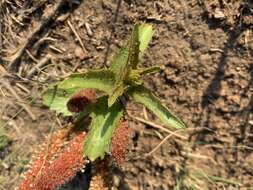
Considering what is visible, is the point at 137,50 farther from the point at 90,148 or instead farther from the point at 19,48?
the point at 19,48

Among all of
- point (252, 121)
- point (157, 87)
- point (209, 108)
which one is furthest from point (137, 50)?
point (252, 121)

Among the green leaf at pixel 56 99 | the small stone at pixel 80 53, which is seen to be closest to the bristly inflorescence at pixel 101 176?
the green leaf at pixel 56 99

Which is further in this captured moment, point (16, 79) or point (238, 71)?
point (16, 79)

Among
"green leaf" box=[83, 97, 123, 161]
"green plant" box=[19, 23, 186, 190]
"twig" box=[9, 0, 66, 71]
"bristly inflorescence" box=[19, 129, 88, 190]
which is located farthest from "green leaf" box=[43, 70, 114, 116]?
"twig" box=[9, 0, 66, 71]

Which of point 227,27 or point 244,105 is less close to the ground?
point 227,27

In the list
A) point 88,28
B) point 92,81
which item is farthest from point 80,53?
point 92,81

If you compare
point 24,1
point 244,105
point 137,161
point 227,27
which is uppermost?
point 24,1

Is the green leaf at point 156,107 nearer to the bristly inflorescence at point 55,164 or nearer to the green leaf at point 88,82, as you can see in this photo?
the green leaf at point 88,82
